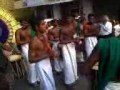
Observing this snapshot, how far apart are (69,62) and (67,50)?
1.02ft

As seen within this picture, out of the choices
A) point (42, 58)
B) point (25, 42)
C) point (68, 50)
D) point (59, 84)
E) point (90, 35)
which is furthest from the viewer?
point (90, 35)

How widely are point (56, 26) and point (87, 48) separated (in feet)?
4.72

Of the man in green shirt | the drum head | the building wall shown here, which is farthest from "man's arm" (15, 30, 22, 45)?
the building wall

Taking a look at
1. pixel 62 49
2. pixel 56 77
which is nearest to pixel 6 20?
pixel 56 77

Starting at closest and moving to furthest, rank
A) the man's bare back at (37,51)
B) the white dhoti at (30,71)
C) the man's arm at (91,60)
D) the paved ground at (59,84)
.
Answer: the man's arm at (91,60) → the man's bare back at (37,51) → the paved ground at (59,84) → the white dhoti at (30,71)

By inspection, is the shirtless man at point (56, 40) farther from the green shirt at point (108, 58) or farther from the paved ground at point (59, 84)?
the green shirt at point (108, 58)

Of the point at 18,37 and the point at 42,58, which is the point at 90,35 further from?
the point at 42,58

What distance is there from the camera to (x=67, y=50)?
1163cm

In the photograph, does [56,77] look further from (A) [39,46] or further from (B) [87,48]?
(A) [39,46]

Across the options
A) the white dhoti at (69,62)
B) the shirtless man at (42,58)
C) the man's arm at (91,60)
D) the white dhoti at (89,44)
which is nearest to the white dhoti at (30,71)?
the white dhoti at (69,62)

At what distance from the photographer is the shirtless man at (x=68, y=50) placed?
11.4 meters

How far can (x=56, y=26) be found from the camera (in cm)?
1360

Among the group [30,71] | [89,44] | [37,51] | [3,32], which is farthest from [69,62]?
[3,32]

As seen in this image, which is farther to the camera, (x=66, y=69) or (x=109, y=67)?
(x=66, y=69)
